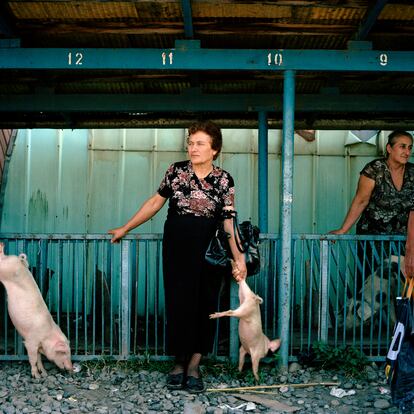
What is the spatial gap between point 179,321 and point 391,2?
120 inches

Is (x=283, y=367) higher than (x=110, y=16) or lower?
lower

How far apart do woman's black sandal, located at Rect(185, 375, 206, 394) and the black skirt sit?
19 cm

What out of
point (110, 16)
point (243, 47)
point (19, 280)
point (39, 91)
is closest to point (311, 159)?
point (243, 47)

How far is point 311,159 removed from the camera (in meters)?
8.78

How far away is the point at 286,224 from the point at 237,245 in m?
0.60

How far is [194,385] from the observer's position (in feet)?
16.3

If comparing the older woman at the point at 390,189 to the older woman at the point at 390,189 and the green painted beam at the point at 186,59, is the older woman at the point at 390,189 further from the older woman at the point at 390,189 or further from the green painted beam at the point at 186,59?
the green painted beam at the point at 186,59

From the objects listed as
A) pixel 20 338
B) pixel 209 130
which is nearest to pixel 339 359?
pixel 209 130

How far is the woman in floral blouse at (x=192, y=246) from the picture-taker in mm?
4965

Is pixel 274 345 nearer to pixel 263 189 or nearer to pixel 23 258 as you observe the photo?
Answer: pixel 23 258

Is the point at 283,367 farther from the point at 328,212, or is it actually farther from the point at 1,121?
the point at 1,121

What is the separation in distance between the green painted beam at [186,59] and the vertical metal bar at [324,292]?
159 cm

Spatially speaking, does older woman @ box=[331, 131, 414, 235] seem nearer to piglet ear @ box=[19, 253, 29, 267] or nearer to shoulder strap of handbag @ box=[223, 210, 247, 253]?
shoulder strap of handbag @ box=[223, 210, 247, 253]

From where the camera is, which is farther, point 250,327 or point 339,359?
point 339,359
